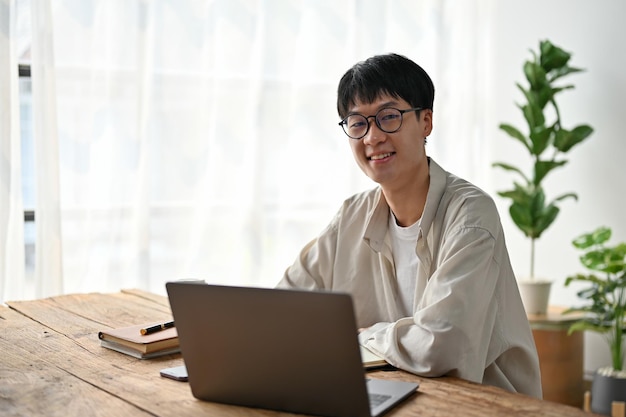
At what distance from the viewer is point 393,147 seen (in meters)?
1.93

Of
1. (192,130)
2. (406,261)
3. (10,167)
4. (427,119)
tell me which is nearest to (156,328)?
(406,261)

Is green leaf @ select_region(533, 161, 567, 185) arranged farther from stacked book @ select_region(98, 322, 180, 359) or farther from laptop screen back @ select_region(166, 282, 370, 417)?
laptop screen back @ select_region(166, 282, 370, 417)

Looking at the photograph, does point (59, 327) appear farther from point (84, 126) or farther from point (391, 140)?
point (84, 126)

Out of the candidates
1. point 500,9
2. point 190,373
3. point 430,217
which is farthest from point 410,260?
point 500,9

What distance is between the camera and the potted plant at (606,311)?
11.2ft

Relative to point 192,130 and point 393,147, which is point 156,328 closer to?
point 393,147

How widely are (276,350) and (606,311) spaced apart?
262cm

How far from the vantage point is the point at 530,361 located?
1771 mm

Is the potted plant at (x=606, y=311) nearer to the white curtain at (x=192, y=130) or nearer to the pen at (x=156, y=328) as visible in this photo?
the white curtain at (x=192, y=130)

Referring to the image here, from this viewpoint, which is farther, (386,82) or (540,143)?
(540,143)

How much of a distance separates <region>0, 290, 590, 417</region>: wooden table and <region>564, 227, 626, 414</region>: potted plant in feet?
7.05

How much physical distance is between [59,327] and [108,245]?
1.36 meters

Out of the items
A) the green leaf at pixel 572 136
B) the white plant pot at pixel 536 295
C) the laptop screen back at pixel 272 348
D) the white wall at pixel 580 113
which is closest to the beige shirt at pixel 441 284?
the laptop screen back at pixel 272 348

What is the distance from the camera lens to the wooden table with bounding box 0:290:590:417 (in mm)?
1336
